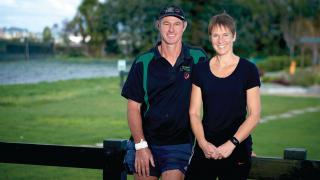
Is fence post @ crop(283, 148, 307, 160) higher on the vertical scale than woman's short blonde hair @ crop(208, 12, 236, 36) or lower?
lower

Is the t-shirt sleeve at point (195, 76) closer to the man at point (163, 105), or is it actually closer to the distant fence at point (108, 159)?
the man at point (163, 105)

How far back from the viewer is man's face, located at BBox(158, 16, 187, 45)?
3613 millimetres

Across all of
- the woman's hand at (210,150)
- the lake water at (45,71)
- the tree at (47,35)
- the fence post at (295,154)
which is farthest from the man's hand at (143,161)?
the tree at (47,35)

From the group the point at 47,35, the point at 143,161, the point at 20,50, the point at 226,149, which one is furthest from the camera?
the point at 47,35

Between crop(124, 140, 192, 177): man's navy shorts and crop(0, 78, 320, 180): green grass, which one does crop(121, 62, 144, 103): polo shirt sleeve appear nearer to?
crop(124, 140, 192, 177): man's navy shorts

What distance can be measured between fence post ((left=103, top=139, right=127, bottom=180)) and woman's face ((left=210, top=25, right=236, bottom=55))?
1.08 metres

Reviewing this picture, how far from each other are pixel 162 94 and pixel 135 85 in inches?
9.2

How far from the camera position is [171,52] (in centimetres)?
366

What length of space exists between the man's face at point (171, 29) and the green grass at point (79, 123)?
437 cm

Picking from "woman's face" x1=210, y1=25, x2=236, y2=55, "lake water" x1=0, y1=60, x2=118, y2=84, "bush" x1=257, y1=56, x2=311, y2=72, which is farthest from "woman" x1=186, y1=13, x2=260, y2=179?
"bush" x1=257, y1=56, x2=311, y2=72

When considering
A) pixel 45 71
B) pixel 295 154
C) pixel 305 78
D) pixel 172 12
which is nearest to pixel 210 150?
pixel 295 154

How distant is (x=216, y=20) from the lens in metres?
3.34

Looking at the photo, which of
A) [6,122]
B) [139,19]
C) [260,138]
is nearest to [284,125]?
[260,138]

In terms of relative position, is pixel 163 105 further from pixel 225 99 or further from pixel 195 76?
pixel 225 99
